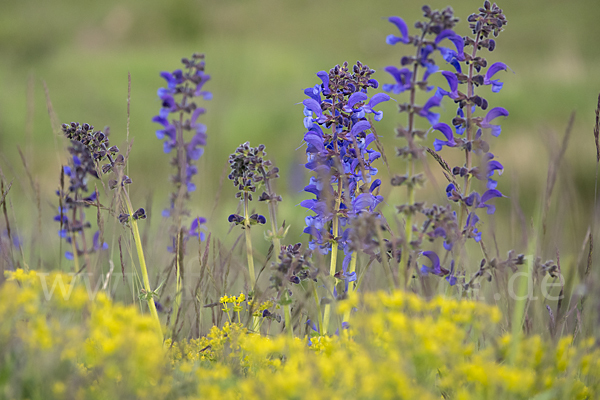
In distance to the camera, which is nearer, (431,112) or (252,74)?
(431,112)

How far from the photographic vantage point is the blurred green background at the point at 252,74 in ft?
22.8

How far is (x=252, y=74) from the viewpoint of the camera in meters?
13.7

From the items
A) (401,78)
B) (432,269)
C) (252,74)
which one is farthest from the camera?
(252,74)

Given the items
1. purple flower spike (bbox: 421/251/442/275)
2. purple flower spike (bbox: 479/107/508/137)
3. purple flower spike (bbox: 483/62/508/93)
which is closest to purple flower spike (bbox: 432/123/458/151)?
purple flower spike (bbox: 479/107/508/137)

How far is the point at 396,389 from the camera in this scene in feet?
3.64

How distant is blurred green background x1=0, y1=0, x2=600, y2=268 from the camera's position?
6.95m

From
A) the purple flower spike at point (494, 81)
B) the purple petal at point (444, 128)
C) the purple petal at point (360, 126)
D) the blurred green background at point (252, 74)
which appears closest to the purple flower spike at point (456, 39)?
the purple flower spike at point (494, 81)

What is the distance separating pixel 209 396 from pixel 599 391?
114cm

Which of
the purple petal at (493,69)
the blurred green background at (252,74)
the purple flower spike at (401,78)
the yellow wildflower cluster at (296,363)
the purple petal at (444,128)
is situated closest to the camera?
the yellow wildflower cluster at (296,363)

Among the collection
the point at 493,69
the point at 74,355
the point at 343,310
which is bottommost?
the point at 74,355

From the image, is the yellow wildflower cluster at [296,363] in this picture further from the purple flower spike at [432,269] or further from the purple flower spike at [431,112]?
the purple flower spike at [431,112]

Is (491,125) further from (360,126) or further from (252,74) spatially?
(252,74)

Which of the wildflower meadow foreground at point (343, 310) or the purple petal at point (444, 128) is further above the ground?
the purple petal at point (444, 128)

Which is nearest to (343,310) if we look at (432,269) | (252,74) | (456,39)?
(432,269)
